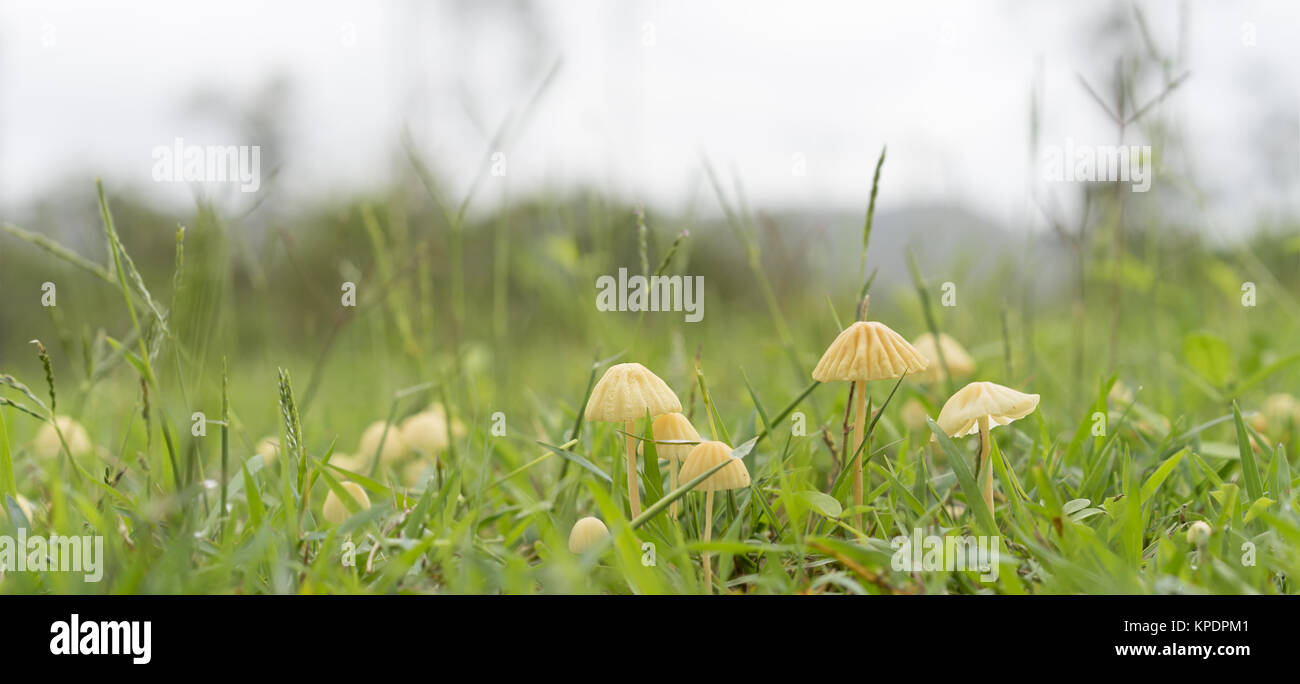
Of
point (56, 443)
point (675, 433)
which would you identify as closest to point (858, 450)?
point (675, 433)

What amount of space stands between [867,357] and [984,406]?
195 millimetres

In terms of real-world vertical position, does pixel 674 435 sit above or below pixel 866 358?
below

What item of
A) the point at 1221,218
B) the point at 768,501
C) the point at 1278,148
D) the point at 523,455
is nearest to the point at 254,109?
the point at 523,455

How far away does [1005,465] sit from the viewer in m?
1.21

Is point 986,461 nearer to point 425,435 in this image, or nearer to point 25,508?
point 425,435

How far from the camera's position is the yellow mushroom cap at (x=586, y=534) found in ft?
3.61

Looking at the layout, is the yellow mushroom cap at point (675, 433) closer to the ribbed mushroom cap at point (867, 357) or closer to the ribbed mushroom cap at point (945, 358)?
the ribbed mushroom cap at point (867, 357)

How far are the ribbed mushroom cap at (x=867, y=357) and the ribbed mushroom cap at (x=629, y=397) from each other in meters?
0.22

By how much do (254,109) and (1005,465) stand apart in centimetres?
257

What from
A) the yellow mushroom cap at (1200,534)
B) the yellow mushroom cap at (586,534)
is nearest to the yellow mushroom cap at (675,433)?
the yellow mushroom cap at (586,534)

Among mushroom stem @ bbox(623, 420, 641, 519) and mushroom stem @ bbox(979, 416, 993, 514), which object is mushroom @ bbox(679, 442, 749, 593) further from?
mushroom stem @ bbox(979, 416, 993, 514)

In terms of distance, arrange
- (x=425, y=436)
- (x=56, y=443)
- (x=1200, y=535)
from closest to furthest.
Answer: (x=1200, y=535) → (x=425, y=436) → (x=56, y=443)

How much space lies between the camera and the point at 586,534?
111 centimetres

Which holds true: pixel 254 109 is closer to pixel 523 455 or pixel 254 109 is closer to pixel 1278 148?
pixel 523 455
